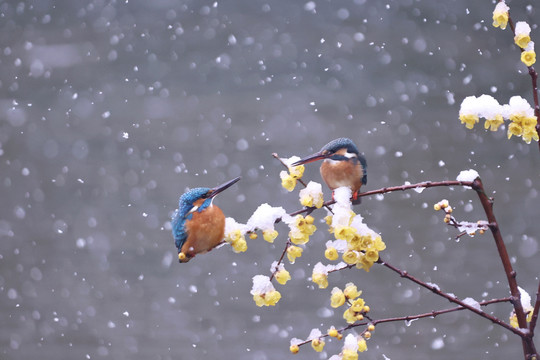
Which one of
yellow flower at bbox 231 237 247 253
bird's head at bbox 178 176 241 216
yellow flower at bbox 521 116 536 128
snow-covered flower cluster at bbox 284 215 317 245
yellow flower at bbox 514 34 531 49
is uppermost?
yellow flower at bbox 514 34 531 49

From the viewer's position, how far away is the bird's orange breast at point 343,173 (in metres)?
0.45

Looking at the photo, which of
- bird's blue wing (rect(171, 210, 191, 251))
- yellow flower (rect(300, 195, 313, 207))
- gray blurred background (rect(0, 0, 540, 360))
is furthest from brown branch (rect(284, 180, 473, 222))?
gray blurred background (rect(0, 0, 540, 360))

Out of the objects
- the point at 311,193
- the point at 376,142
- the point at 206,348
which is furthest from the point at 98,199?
the point at 311,193

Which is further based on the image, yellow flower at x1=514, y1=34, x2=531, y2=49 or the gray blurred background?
the gray blurred background

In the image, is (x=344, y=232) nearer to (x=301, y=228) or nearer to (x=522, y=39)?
(x=301, y=228)

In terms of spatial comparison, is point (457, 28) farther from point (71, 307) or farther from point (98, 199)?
point (71, 307)

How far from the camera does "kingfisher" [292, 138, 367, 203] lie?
45 centimetres

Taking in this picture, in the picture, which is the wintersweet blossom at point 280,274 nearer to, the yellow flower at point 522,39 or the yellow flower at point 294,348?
the yellow flower at point 294,348

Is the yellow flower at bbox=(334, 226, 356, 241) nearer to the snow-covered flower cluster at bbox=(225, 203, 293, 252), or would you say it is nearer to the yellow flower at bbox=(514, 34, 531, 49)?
the snow-covered flower cluster at bbox=(225, 203, 293, 252)

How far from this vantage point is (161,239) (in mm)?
1509

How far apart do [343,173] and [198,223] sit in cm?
13

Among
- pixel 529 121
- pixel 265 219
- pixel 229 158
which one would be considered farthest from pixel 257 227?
pixel 229 158

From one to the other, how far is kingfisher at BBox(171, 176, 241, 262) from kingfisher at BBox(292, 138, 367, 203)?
0.26 ft

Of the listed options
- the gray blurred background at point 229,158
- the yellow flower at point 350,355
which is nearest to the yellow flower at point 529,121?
the yellow flower at point 350,355
